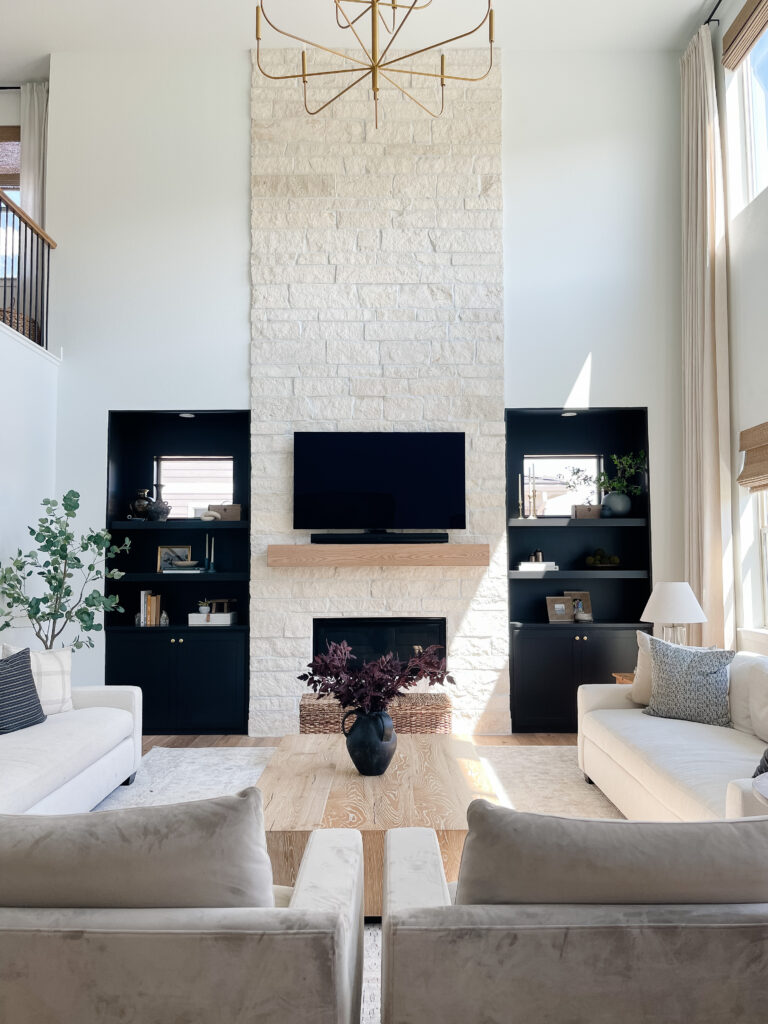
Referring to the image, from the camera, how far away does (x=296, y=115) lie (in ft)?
19.0

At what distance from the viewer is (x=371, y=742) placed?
3.08 meters

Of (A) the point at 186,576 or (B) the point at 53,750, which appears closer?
(B) the point at 53,750

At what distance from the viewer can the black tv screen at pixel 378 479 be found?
18.3 ft

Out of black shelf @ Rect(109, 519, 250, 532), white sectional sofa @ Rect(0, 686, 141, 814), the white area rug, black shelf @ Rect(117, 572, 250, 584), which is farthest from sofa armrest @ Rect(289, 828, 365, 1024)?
black shelf @ Rect(109, 519, 250, 532)

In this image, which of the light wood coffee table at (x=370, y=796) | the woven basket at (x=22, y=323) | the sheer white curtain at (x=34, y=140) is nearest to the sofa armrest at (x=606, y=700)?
the light wood coffee table at (x=370, y=796)

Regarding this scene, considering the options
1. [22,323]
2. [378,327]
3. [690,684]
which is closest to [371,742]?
[690,684]

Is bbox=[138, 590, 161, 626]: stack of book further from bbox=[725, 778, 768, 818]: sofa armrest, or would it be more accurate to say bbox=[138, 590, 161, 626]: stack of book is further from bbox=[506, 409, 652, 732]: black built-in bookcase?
bbox=[725, 778, 768, 818]: sofa armrest

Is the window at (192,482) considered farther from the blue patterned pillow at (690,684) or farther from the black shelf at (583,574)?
the blue patterned pillow at (690,684)

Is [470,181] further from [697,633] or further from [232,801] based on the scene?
[232,801]

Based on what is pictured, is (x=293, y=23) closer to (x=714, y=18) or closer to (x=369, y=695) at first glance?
(x=714, y=18)

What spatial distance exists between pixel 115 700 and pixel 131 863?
3199mm

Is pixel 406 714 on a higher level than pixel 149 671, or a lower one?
lower

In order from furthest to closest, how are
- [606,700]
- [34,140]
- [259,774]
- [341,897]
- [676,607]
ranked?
[34,140] → [259,774] → [676,607] → [606,700] → [341,897]

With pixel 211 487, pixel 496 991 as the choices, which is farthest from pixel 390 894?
pixel 211 487
